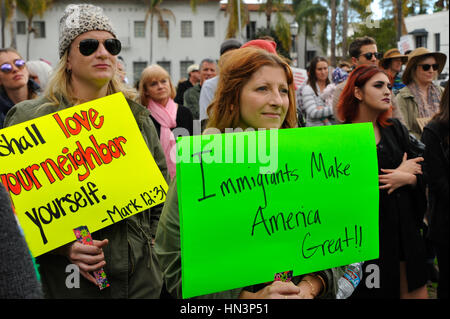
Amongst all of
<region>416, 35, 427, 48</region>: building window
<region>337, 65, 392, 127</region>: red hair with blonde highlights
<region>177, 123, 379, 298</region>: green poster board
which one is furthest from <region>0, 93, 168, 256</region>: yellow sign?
<region>416, 35, 427, 48</region>: building window

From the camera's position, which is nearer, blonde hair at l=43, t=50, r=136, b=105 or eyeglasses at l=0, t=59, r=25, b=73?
blonde hair at l=43, t=50, r=136, b=105

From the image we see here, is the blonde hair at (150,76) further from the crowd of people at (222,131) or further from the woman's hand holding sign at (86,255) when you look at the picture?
the woman's hand holding sign at (86,255)

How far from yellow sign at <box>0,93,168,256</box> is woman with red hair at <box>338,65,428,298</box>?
6.09 ft

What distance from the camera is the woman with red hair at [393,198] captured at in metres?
3.46

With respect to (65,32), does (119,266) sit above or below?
below

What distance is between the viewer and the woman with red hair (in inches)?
136

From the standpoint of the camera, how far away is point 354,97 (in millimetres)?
3666

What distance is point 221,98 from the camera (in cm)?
209

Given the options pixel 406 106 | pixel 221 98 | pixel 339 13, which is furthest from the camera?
pixel 339 13

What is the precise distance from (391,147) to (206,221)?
2299mm

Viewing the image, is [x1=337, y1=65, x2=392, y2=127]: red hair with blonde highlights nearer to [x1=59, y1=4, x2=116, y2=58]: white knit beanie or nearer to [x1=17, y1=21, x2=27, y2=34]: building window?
[x1=59, y1=4, x2=116, y2=58]: white knit beanie
